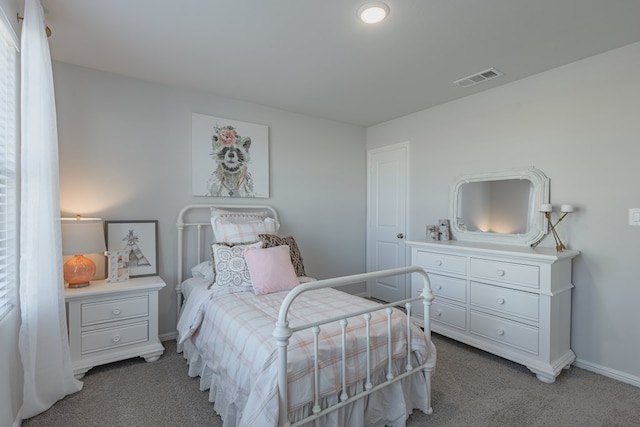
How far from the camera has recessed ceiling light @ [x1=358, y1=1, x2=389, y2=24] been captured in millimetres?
1806

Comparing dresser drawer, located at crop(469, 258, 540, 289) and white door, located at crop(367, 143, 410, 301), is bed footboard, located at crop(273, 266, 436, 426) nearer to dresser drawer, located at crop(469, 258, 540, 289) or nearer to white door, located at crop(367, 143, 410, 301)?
dresser drawer, located at crop(469, 258, 540, 289)

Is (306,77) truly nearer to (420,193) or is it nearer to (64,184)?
(420,193)

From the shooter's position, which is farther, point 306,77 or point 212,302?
point 306,77

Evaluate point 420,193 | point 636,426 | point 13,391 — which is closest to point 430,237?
point 420,193

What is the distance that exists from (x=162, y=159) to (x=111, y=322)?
1.43 meters

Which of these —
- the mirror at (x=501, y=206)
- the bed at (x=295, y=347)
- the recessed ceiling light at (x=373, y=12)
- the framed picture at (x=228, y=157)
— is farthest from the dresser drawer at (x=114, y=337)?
the mirror at (x=501, y=206)

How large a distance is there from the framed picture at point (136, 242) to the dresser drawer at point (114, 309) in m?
0.40

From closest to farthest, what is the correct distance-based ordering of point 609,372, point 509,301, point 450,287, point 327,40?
point 327,40 → point 609,372 → point 509,301 → point 450,287

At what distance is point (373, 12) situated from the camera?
1.87m

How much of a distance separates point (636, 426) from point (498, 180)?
192 cm

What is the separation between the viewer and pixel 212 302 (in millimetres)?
2174

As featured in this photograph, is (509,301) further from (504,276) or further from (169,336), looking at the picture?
(169,336)

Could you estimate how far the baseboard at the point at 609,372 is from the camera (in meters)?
2.23

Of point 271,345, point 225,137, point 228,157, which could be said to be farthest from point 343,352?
point 225,137
